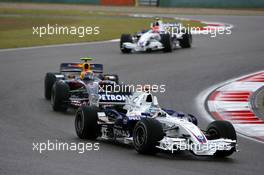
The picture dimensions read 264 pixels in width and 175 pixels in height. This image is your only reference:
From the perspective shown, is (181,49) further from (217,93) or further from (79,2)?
(79,2)

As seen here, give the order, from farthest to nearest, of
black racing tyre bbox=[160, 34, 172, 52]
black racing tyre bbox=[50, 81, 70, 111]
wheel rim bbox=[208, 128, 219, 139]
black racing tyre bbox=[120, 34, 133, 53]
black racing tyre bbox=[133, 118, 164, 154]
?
black racing tyre bbox=[160, 34, 172, 52], black racing tyre bbox=[120, 34, 133, 53], black racing tyre bbox=[50, 81, 70, 111], wheel rim bbox=[208, 128, 219, 139], black racing tyre bbox=[133, 118, 164, 154]

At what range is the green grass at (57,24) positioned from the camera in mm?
35750

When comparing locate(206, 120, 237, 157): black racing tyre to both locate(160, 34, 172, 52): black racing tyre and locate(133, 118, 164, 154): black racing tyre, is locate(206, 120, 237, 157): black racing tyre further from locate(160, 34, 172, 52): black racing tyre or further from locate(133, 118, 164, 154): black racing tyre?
locate(160, 34, 172, 52): black racing tyre

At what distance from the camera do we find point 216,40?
117 feet

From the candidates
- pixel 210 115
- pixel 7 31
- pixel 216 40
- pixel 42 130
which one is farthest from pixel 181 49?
pixel 42 130

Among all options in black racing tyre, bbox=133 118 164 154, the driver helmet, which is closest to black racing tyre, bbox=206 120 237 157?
black racing tyre, bbox=133 118 164 154

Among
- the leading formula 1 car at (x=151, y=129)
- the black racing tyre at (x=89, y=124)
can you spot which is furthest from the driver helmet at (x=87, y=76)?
the black racing tyre at (x=89, y=124)

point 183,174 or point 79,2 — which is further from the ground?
point 79,2

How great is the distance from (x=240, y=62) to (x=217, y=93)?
23.8 feet

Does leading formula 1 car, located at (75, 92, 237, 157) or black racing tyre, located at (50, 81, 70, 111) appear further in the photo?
black racing tyre, located at (50, 81, 70, 111)

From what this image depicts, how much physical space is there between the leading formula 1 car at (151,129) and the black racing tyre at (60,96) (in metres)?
3.49

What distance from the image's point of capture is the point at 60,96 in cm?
1767

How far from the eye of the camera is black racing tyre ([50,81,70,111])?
695 inches

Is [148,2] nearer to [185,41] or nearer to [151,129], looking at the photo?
[185,41]
